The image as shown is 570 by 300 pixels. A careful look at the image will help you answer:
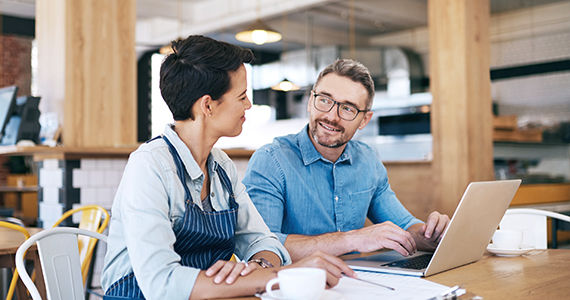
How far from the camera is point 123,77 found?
13.3ft

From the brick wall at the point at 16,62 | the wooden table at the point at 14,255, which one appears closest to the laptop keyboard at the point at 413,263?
the wooden table at the point at 14,255

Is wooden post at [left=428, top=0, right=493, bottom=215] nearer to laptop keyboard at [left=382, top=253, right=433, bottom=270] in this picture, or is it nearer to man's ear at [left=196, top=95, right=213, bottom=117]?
laptop keyboard at [left=382, top=253, right=433, bottom=270]

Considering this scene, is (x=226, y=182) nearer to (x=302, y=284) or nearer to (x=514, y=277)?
(x=302, y=284)

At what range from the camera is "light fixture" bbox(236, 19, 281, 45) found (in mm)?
5859

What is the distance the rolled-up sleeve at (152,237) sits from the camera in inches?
47.0

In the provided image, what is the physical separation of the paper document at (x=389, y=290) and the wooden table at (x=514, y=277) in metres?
0.07

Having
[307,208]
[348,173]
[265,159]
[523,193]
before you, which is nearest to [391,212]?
[348,173]

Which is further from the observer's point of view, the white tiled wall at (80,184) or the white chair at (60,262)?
the white tiled wall at (80,184)

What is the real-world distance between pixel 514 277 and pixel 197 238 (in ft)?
2.59

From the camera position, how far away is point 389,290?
1.23 m

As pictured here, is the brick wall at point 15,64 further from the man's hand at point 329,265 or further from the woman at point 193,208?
the man's hand at point 329,265

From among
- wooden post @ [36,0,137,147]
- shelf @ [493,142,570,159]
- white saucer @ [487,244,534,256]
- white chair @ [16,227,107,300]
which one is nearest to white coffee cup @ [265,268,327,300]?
white chair @ [16,227,107,300]

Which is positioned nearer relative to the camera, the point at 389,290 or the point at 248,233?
the point at 389,290

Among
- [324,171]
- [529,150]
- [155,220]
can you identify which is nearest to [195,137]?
[155,220]
